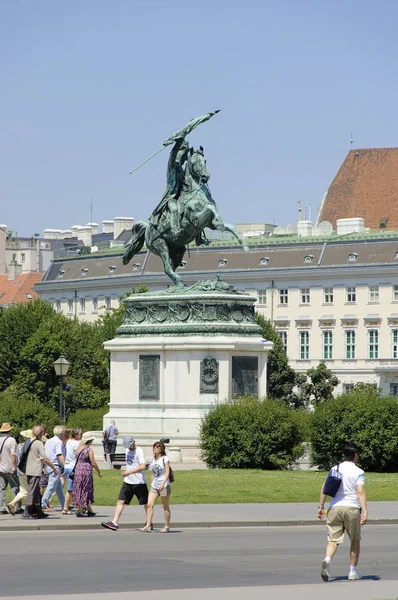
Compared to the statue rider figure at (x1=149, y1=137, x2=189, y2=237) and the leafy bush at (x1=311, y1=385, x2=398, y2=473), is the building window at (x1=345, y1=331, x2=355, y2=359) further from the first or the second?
the leafy bush at (x1=311, y1=385, x2=398, y2=473)

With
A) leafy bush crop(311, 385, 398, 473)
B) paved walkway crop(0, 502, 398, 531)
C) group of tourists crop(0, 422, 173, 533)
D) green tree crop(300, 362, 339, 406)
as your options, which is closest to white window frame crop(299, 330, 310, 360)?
green tree crop(300, 362, 339, 406)

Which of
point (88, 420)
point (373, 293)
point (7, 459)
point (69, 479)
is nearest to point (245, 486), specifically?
point (69, 479)

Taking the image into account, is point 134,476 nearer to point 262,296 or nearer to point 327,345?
point 327,345

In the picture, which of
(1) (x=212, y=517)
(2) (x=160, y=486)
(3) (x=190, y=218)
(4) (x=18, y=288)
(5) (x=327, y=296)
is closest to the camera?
(2) (x=160, y=486)

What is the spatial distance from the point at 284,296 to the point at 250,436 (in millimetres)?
84622

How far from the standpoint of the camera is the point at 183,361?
173ft

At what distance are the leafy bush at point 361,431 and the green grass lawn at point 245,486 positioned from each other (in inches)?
36.1

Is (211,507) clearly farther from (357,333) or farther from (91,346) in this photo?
(357,333)

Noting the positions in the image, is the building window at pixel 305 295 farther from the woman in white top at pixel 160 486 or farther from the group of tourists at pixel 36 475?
the woman in white top at pixel 160 486

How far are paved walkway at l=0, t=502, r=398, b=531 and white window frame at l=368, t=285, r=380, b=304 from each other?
90.6 m

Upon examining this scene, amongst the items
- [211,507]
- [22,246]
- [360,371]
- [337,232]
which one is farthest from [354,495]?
[22,246]

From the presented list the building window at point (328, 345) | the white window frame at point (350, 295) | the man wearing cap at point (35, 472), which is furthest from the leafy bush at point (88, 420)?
the building window at point (328, 345)

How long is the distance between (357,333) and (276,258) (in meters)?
8.43

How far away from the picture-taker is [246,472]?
1813 inches
